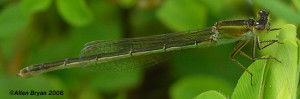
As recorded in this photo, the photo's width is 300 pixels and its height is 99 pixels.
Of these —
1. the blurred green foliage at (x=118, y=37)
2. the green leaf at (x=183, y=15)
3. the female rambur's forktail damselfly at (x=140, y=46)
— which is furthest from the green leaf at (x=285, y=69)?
the green leaf at (x=183, y=15)

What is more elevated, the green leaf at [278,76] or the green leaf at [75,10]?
the green leaf at [75,10]

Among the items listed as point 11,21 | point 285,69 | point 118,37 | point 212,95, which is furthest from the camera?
point 118,37

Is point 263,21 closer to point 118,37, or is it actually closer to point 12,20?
point 118,37

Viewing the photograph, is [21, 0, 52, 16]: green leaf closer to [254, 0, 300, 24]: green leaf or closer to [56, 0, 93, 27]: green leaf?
[56, 0, 93, 27]: green leaf

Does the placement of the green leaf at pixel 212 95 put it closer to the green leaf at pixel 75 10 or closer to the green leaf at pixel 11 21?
the green leaf at pixel 75 10

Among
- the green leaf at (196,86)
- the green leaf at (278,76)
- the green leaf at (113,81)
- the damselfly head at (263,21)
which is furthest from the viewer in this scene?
the green leaf at (113,81)

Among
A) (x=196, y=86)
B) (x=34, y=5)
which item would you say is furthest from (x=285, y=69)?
(x=34, y=5)

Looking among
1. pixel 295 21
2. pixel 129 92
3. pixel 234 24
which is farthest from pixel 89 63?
pixel 295 21

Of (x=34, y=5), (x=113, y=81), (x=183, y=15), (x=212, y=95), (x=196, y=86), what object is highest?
(x=34, y=5)
